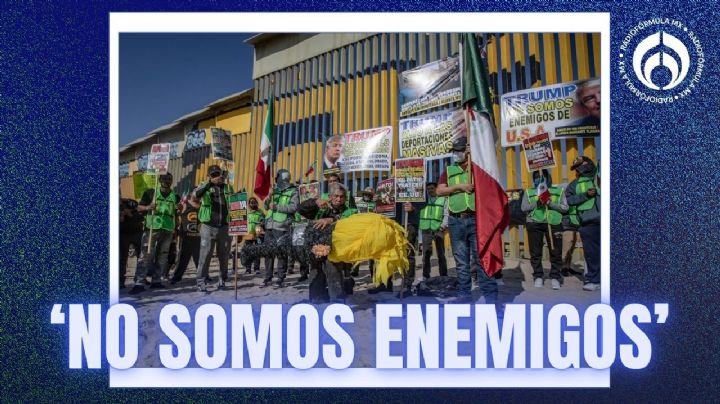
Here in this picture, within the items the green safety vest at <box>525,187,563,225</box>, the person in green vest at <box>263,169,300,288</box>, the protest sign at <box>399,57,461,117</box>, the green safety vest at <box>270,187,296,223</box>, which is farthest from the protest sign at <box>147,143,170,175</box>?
the green safety vest at <box>525,187,563,225</box>

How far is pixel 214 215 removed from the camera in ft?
16.7

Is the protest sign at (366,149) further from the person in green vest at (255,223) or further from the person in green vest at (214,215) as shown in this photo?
the person in green vest at (255,223)

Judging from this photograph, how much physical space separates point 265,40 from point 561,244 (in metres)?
3.62

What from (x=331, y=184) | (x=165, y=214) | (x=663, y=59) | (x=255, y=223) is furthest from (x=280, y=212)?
(x=663, y=59)

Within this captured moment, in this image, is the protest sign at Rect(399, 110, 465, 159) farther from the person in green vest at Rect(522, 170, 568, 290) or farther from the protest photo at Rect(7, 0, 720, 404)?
the protest photo at Rect(7, 0, 720, 404)

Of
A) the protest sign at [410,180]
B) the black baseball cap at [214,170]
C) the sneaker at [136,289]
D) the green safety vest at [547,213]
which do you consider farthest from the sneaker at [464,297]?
the black baseball cap at [214,170]

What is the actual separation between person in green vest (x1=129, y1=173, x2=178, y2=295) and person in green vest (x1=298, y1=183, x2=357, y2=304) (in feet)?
3.39

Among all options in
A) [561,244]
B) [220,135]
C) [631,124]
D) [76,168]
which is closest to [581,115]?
[631,124]

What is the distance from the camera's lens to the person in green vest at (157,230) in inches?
135

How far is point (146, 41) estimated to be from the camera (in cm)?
283

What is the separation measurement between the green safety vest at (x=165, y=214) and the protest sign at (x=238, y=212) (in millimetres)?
641

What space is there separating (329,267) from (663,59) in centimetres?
237

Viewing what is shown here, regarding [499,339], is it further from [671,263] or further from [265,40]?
[265,40]

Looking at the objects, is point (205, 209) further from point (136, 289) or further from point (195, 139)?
point (136, 289)
